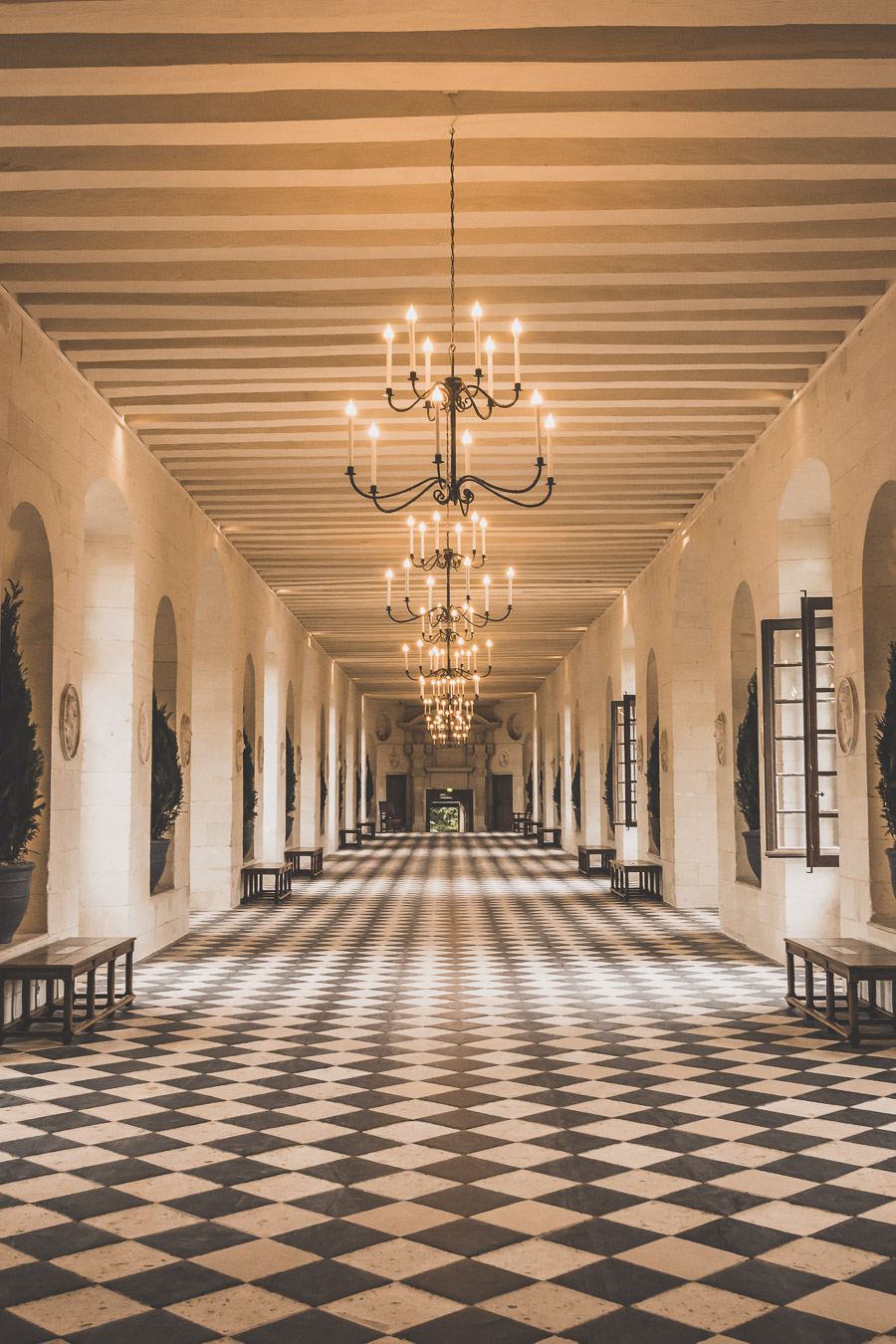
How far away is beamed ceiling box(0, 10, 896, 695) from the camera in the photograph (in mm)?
4277

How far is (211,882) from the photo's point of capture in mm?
13008

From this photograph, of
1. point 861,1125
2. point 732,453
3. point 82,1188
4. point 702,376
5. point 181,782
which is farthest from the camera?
point 181,782

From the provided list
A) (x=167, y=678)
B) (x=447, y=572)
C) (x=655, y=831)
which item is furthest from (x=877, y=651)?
(x=655, y=831)

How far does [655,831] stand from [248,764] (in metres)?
5.17

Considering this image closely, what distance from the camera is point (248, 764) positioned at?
46.6 feet

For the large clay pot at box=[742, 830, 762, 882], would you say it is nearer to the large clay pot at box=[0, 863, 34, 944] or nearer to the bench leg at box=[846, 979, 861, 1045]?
the bench leg at box=[846, 979, 861, 1045]

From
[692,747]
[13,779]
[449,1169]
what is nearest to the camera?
[449,1169]

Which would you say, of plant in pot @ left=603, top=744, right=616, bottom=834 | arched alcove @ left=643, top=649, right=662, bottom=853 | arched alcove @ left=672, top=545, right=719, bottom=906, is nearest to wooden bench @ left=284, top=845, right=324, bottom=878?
plant in pot @ left=603, top=744, right=616, bottom=834

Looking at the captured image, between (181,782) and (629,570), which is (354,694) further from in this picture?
(181,782)

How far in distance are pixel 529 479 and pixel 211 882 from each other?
5.97m

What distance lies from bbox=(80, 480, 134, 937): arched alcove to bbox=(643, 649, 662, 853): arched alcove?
23.0 ft

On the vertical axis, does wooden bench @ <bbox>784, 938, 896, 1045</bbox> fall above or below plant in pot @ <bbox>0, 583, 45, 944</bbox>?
below

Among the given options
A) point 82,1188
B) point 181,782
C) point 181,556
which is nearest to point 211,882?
point 181,782

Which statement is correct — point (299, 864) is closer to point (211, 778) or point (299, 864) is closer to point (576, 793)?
point (211, 778)
